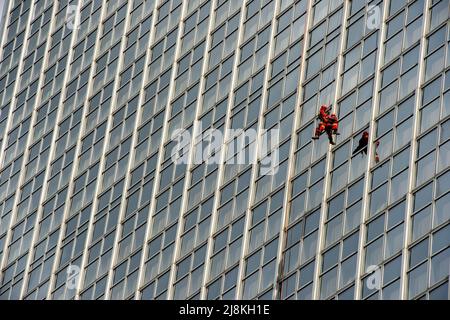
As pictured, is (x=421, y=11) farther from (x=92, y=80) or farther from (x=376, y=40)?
(x=92, y=80)

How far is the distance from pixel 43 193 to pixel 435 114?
150 feet

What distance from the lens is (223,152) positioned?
117312 millimetres

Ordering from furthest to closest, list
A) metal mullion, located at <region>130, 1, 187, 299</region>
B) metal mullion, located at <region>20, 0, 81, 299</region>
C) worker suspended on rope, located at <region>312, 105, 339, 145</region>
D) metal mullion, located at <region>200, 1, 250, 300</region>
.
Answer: metal mullion, located at <region>20, 0, 81, 299</region> → metal mullion, located at <region>130, 1, 187, 299</region> → metal mullion, located at <region>200, 1, 250, 300</region> → worker suspended on rope, located at <region>312, 105, 339, 145</region>

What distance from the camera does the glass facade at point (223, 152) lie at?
320ft

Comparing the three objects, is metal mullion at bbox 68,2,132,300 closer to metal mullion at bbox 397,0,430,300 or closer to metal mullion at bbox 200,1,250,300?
metal mullion at bbox 200,1,250,300

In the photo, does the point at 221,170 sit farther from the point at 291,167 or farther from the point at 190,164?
the point at 291,167

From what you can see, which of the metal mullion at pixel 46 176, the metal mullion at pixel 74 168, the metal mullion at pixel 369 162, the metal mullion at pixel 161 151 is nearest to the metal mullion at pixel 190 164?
the metal mullion at pixel 161 151

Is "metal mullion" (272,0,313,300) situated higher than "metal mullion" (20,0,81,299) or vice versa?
"metal mullion" (20,0,81,299)

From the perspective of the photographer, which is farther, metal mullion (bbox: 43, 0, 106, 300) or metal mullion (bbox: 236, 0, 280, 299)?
metal mullion (bbox: 43, 0, 106, 300)

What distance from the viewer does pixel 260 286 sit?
4094 inches

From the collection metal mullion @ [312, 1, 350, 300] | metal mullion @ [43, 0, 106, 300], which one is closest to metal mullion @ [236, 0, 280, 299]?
metal mullion @ [312, 1, 350, 300]

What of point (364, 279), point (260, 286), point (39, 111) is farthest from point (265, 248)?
point (39, 111)

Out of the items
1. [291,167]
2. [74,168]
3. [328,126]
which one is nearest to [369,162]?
[328,126]

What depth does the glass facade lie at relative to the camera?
320 feet
